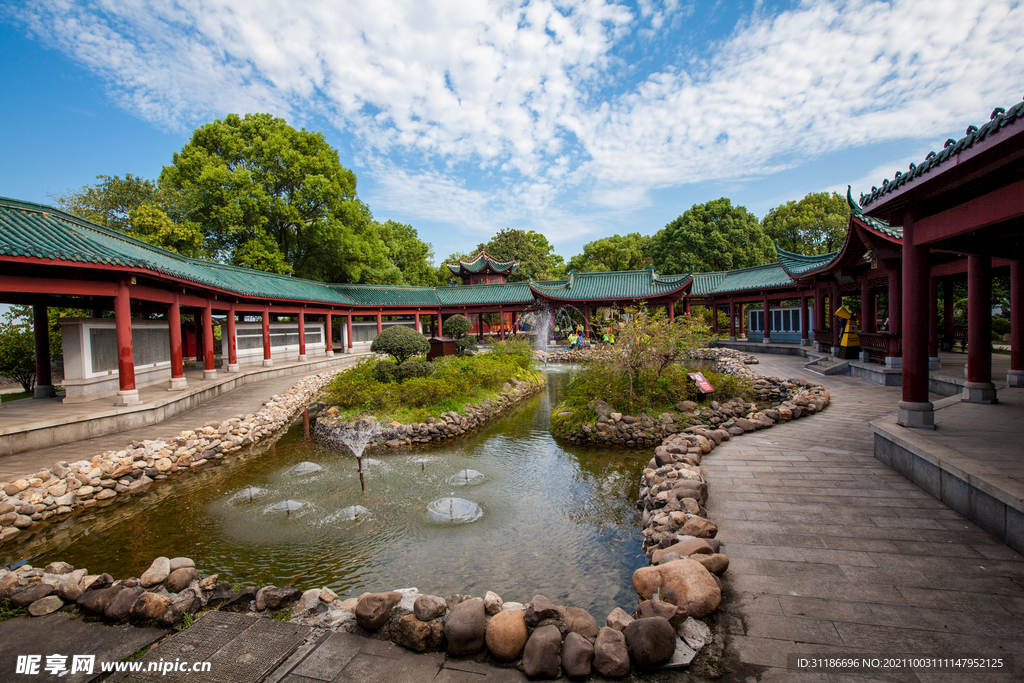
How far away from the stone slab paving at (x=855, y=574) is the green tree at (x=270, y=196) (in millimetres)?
24090

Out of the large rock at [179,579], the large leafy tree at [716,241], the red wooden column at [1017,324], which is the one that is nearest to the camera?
the large rock at [179,579]

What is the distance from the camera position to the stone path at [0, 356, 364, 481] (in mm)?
6417

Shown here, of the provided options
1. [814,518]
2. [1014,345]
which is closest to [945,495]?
[814,518]

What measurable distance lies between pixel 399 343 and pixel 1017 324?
40.8 ft

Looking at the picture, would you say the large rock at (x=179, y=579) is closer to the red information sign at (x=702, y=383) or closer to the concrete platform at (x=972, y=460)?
the concrete platform at (x=972, y=460)

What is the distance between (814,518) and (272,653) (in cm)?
445

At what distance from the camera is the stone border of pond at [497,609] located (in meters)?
2.65

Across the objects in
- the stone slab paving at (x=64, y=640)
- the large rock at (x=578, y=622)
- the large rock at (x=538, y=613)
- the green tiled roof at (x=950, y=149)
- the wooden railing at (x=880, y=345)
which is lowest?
the stone slab paving at (x=64, y=640)

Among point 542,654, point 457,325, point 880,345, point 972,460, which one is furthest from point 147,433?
point 880,345

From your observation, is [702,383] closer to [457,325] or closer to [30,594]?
[30,594]

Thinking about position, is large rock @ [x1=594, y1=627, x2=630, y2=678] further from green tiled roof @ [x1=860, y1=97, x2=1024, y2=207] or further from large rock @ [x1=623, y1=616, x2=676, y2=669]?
green tiled roof @ [x1=860, y1=97, x2=1024, y2=207]

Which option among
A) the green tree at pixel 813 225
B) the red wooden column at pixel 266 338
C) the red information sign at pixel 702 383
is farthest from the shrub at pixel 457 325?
the green tree at pixel 813 225

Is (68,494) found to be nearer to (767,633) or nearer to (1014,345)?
(767,633)

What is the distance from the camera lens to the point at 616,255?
125 ft
